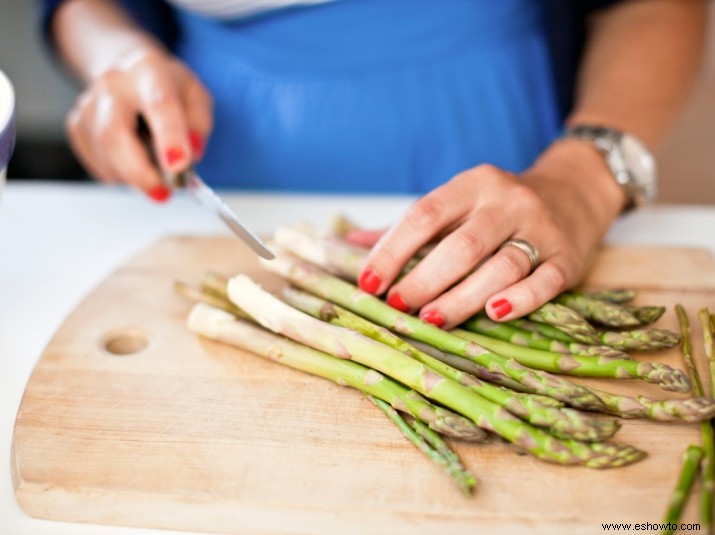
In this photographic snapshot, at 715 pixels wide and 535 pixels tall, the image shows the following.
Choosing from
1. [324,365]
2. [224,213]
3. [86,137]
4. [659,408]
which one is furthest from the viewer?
[86,137]

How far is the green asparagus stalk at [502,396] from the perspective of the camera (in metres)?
1.07

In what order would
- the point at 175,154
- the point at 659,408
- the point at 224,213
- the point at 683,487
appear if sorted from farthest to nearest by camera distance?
the point at 175,154, the point at 224,213, the point at 659,408, the point at 683,487

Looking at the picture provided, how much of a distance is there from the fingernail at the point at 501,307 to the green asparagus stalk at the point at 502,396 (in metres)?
0.13

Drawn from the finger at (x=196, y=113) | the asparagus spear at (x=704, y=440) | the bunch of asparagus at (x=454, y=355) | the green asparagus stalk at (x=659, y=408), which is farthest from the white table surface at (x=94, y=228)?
the green asparagus stalk at (x=659, y=408)

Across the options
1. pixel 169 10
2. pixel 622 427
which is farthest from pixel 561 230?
pixel 169 10

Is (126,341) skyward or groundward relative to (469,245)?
groundward

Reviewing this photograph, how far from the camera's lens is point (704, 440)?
107 centimetres

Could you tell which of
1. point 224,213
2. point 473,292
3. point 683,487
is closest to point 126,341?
point 224,213

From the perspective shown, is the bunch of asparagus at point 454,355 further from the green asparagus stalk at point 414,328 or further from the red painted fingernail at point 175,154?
the red painted fingernail at point 175,154

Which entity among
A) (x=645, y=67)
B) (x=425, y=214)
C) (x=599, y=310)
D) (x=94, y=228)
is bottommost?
(x=94, y=228)

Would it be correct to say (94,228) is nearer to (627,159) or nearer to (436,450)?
(436,450)

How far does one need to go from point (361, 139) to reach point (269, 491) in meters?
1.18

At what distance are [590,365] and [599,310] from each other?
0.16 m

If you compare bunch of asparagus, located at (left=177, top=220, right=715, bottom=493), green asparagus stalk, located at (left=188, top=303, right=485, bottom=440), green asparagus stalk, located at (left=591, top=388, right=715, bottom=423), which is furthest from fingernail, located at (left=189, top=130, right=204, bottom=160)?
green asparagus stalk, located at (left=591, top=388, right=715, bottom=423)
